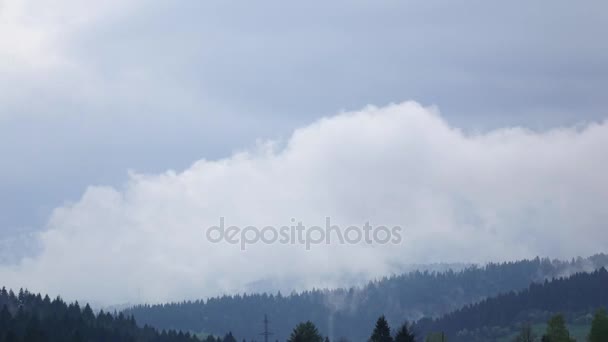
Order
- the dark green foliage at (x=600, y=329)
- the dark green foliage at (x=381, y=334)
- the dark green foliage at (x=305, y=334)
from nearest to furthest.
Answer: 1. the dark green foliage at (x=381, y=334)
2. the dark green foliage at (x=305, y=334)
3. the dark green foliage at (x=600, y=329)

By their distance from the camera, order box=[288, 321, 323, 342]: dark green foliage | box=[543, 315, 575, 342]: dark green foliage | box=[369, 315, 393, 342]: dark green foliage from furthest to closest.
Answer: box=[543, 315, 575, 342]: dark green foliage < box=[288, 321, 323, 342]: dark green foliage < box=[369, 315, 393, 342]: dark green foliage

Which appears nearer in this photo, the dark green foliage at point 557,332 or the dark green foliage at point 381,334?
the dark green foliage at point 381,334

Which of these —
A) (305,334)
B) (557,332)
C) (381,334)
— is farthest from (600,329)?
(305,334)

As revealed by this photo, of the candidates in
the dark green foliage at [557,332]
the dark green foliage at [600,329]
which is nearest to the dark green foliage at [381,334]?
the dark green foliage at [557,332]

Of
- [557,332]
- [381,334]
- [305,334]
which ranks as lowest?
A: [557,332]

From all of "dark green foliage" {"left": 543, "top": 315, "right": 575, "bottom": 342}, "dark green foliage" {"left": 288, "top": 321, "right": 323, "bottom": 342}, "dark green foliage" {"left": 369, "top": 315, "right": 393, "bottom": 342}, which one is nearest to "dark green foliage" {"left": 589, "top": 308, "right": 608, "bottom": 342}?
"dark green foliage" {"left": 543, "top": 315, "right": 575, "bottom": 342}

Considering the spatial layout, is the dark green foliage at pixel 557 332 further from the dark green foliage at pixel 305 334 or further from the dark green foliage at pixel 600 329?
the dark green foliage at pixel 305 334

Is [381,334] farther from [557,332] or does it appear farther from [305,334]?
[557,332]

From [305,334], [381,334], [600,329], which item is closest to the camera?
[381,334]

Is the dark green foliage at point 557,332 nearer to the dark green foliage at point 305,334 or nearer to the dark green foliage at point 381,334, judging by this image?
the dark green foliage at point 381,334

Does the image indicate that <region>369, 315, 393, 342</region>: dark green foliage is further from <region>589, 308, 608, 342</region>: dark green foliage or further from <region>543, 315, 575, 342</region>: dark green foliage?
<region>589, 308, 608, 342</region>: dark green foliage

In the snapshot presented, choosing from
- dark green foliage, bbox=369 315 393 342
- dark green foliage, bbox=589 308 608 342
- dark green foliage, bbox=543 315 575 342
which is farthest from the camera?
dark green foliage, bbox=589 308 608 342

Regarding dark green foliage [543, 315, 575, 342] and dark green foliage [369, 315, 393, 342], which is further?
dark green foliage [543, 315, 575, 342]

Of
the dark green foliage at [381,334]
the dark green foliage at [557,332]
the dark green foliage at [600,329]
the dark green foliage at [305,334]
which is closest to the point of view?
the dark green foliage at [381,334]
